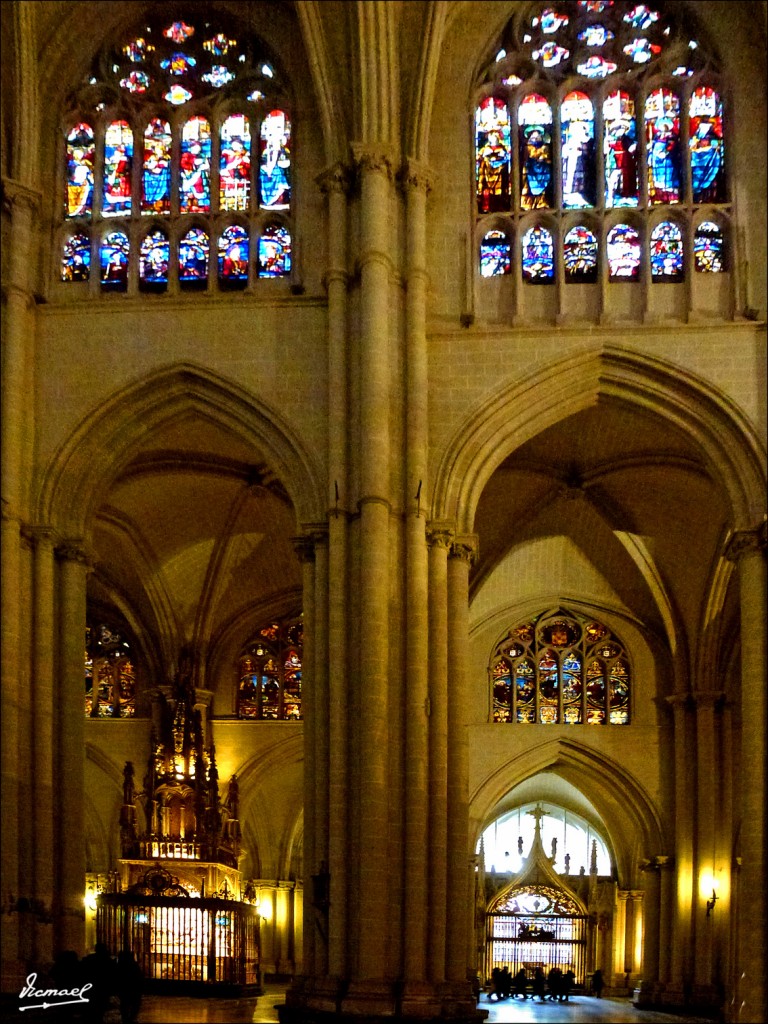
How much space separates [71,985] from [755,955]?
8.90 m

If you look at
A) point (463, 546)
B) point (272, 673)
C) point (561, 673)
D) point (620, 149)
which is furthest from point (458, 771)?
point (272, 673)

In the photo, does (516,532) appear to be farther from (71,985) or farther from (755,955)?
(71,985)

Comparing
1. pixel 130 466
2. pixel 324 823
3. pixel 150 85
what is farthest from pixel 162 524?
pixel 324 823

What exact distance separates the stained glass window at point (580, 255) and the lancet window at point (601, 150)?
0.6 inches

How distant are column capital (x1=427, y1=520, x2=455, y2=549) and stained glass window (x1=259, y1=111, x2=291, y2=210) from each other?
5508mm

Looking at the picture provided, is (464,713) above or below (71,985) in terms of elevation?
above

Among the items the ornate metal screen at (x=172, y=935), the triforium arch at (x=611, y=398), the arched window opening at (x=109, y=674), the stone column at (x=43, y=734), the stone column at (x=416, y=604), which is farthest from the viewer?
the arched window opening at (x=109, y=674)

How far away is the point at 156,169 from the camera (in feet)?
93.1

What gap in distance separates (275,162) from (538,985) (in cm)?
1728

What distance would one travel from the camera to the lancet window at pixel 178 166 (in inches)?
1089

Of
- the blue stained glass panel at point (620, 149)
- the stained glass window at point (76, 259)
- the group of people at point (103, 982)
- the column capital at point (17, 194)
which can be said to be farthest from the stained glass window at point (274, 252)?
the group of people at point (103, 982)

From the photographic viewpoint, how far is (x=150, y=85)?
28.7 m

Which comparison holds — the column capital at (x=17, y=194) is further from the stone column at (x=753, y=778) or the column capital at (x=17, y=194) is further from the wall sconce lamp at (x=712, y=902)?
the wall sconce lamp at (x=712, y=902)

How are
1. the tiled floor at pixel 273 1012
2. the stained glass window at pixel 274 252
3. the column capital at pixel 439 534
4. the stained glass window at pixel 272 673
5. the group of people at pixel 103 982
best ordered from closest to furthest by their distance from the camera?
the group of people at pixel 103 982, the tiled floor at pixel 273 1012, the column capital at pixel 439 534, the stained glass window at pixel 274 252, the stained glass window at pixel 272 673
